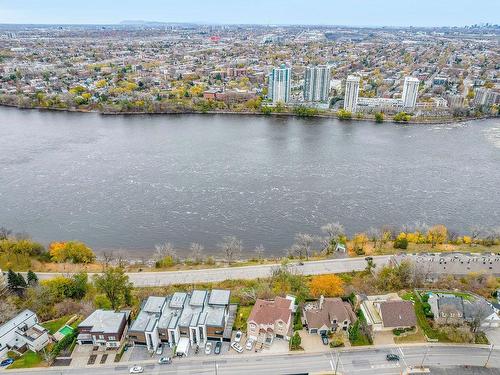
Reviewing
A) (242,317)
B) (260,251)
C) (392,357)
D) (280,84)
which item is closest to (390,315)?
(392,357)

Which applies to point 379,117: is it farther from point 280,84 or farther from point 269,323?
point 269,323

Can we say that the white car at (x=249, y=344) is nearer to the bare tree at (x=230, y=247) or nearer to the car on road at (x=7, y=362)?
the bare tree at (x=230, y=247)

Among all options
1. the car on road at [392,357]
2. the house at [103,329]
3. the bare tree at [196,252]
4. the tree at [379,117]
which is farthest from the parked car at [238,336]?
the tree at [379,117]

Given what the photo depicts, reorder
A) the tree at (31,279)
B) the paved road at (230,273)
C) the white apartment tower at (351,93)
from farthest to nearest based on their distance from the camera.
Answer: the white apartment tower at (351,93) → the paved road at (230,273) → the tree at (31,279)

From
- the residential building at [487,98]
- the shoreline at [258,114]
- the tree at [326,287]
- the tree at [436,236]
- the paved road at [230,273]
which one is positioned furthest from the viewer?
the residential building at [487,98]

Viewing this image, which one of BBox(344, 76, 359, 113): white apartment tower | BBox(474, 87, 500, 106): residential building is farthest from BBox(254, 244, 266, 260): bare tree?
BBox(474, 87, 500, 106): residential building

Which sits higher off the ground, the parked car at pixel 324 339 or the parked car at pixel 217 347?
the parked car at pixel 324 339

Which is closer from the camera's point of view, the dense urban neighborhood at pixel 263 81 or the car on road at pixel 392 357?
the car on road at pixel 392 357

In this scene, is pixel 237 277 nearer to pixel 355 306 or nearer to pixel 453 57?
pixel 355 306
